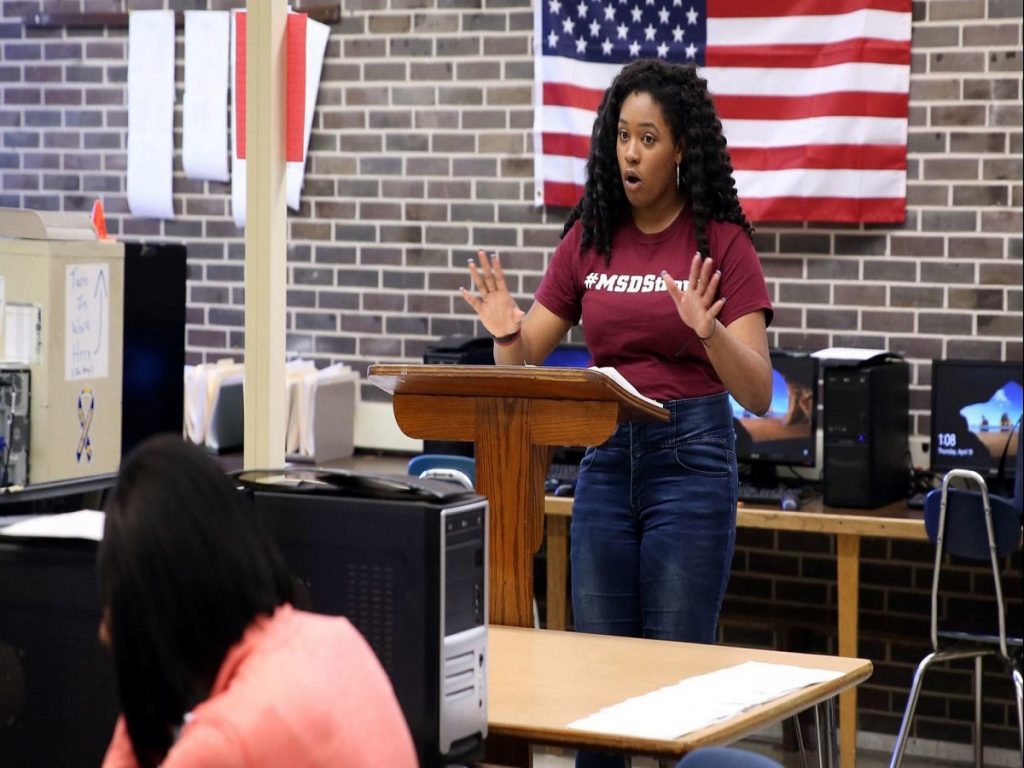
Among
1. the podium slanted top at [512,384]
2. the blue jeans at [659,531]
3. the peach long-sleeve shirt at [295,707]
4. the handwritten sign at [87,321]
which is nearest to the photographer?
the peach long-sleeve shirt at [295,707]

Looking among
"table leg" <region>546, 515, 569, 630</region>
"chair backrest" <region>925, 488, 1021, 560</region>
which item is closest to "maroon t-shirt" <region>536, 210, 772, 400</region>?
"chair backrest" <region>925, 488, 1021, 560</region>

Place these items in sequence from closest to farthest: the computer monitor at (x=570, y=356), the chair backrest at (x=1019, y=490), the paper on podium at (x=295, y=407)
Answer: the chair backrest at (x=1019, y=490) → the computer monitor at (x=570, y=356) → the paper on podium at (x=295, y=407)

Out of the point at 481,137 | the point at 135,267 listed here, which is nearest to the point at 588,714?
the point at 135,267

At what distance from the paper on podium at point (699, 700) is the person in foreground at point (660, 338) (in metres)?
0.42

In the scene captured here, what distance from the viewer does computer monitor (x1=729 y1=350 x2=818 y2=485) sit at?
4598mm

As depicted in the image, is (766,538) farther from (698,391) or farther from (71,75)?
(71,75)

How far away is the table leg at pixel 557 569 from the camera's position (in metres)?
4.53

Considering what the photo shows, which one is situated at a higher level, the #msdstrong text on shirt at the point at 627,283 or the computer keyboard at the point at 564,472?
the #msdstrong text on shirt at the point at 627,283

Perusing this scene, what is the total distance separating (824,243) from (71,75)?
3058 millimetres

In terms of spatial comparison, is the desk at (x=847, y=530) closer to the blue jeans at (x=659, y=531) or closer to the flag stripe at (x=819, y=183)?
the flag stripe at (x=819, y=183)

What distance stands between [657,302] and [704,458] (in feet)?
Result: 0.99

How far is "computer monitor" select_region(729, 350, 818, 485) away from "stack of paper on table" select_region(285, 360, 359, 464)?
56.9 inches

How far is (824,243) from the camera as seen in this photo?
4.81 m

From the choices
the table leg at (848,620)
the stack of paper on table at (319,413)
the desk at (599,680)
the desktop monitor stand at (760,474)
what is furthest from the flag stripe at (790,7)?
the desk at (599,680)
